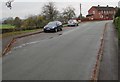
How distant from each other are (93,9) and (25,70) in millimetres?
133633

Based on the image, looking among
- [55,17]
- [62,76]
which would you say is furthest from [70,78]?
[55,17]

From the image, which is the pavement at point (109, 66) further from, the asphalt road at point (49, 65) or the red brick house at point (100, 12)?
the red brick house at point (100, 12)

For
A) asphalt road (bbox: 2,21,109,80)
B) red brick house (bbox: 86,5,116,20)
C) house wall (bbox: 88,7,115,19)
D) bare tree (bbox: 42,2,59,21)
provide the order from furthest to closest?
red brick house (bbox: 86,5,116,20) → house wall (bbox: 88,7,115,19) → bare tree (bbox: 42,2,59,21) → asphalt road (bbox: 2,21,109,80)

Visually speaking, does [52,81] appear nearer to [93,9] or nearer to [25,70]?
[25,70]

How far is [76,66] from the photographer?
1353cm

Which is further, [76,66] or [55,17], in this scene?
[55,17]

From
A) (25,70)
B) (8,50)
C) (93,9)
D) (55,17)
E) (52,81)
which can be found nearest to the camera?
(52,81)

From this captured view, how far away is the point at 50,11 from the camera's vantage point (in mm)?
90938

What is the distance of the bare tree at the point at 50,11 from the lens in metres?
89.8

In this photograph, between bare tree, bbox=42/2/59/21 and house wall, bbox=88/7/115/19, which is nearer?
bare tree, bbox=42/2/59/21

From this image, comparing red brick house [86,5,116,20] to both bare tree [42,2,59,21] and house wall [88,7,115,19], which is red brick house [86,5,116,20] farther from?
bare tree [42,2,59,21]

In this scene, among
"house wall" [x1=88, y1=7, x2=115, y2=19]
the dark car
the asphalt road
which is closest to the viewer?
the asphalt road

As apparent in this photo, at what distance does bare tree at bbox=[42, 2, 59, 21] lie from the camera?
89812 millimetres

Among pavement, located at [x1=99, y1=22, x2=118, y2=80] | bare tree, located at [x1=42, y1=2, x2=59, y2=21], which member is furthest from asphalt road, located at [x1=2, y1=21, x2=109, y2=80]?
bare tree, located at [x1=42, y1=2, x2=59, y2=21]
